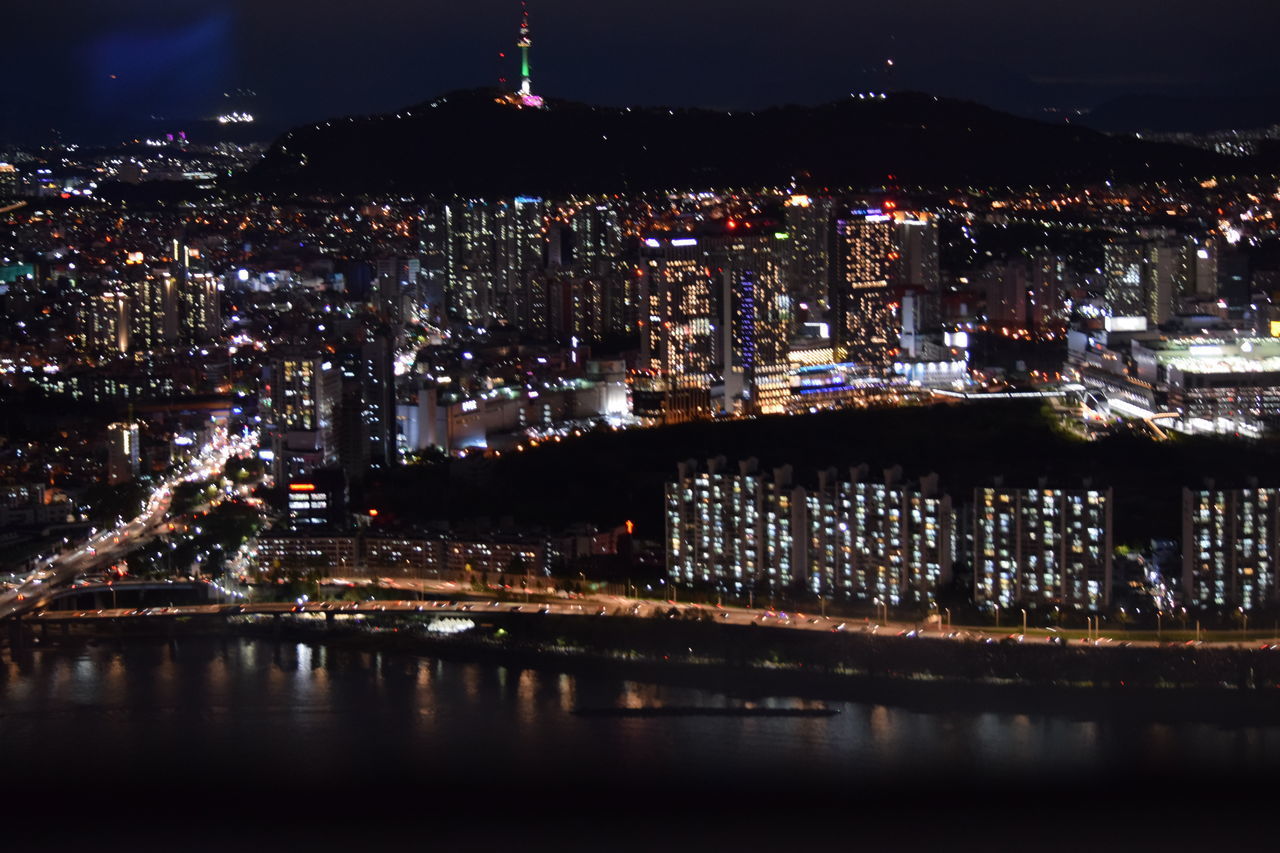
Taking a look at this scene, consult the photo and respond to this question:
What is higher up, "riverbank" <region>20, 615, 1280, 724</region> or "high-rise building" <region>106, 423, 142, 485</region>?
"high-rise building" <region>106, 423, 142, 485</region>

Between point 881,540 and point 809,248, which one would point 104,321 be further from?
point 881,540

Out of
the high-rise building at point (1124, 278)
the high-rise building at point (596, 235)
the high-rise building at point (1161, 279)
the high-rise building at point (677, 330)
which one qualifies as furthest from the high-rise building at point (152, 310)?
the high-rise building at point (1161, 279)

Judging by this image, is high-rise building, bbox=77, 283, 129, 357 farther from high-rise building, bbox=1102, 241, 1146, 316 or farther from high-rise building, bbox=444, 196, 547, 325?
high-rise building, bbox=1102, 241, 1146, 316

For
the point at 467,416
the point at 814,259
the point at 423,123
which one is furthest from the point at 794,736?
the point at 423,123

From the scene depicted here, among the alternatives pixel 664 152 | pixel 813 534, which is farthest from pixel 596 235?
pixel 813 534

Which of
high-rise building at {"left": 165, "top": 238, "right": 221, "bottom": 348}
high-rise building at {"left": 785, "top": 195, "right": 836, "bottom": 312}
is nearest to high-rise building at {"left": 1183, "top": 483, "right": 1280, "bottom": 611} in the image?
high-rise building at {"left": 785, "top": 195, "right": 836, "bottom": 312}
